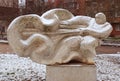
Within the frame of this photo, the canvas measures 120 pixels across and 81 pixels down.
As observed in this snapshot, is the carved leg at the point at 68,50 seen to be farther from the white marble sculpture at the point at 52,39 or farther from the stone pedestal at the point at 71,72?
the stone pedestal at the point at 71,72

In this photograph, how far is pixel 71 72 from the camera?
249 inches

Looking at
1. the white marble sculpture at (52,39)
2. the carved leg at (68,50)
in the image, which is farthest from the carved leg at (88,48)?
the carved leg at (68,50)

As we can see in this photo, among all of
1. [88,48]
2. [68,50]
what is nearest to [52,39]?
[68,50]

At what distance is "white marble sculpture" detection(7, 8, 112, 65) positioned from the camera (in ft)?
20.4

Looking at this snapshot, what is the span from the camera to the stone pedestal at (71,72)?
630 cm

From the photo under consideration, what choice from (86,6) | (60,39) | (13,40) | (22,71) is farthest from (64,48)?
(86,6)

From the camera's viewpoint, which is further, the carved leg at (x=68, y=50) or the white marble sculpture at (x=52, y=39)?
the carved leg at (x=68, y=50)

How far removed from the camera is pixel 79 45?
6336 mm

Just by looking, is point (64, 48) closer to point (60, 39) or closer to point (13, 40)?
point (60, 39)

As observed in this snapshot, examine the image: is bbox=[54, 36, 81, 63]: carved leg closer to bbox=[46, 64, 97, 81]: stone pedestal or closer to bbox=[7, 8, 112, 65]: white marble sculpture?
bbox=[7, 8, 112, 65]: white marble sculpture

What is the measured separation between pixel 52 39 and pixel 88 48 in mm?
770

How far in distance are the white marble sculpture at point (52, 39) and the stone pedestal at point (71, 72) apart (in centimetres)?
12

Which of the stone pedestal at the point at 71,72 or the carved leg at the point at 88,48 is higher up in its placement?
the carved leg at the point at 88,48

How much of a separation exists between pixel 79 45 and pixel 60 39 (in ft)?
1.37
